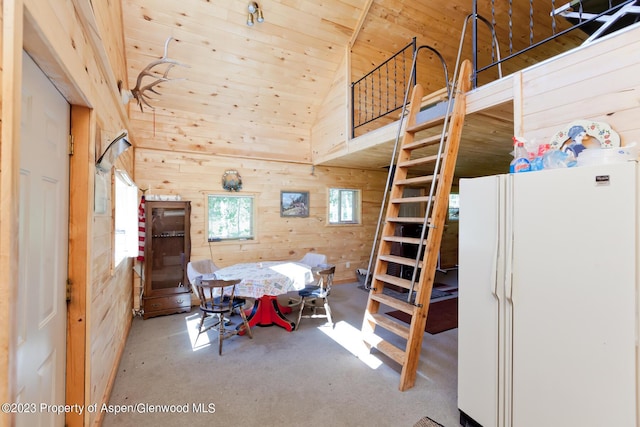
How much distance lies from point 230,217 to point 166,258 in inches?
47.0

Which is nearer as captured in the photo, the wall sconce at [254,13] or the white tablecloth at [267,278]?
the white tablecloth at [267,278]

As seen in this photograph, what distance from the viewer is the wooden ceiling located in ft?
11.6

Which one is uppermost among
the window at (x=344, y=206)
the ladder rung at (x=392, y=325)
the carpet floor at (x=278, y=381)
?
the window at (x=344, y=206)

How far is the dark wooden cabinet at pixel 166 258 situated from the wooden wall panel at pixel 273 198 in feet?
1.19

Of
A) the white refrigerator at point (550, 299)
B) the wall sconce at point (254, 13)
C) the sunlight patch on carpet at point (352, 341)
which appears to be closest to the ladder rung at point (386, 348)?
the sunlight patch on carpet at point (352, 341)

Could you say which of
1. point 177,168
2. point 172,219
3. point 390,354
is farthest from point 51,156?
point 177,168

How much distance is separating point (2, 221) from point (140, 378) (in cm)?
240

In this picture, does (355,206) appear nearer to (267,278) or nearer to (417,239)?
(267,278)

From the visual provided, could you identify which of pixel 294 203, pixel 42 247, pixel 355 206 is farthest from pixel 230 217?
pixel 42 247

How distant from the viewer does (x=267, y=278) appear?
131 inches

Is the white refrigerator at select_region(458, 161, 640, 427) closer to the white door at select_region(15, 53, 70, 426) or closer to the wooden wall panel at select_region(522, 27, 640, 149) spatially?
the wooden wall panel at select_region(522, 27, 640, 149)

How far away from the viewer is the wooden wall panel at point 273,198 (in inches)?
173

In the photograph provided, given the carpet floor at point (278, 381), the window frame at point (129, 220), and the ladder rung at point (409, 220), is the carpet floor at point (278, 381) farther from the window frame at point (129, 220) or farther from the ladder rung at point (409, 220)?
the ladder rung at point (409, 220)

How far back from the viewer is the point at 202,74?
13.4ft
